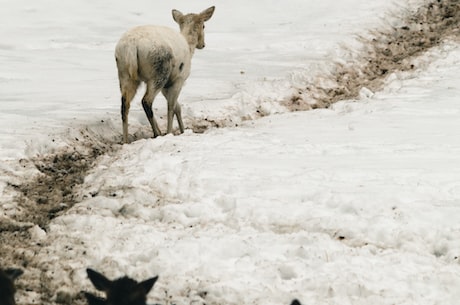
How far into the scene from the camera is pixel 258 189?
8.13m

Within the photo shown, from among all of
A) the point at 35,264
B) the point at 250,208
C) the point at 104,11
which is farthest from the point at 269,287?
the point at 104,11

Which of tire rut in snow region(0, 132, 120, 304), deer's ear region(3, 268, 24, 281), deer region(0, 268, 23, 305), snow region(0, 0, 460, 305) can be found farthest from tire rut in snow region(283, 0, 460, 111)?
deer region(0, 268, 23, 305)

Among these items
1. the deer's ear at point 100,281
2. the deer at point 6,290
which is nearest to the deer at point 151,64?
the deer at point 6,290

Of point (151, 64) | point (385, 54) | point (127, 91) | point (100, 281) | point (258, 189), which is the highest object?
point (151, 64)

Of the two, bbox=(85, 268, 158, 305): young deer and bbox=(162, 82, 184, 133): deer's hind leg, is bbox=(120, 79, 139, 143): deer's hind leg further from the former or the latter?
bbox=(85, 268, 158, 305): young deer

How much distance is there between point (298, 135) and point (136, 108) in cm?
309

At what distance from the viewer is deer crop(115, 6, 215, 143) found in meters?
10.2

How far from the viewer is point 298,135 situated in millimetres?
10953

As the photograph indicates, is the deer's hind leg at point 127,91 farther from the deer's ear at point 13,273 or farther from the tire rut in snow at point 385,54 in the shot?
the deer's ear at point 13,273

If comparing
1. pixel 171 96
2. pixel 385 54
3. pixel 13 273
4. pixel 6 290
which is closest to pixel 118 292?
pixel 6 290

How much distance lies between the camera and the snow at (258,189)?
636 centimetres

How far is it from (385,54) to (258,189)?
1011cm

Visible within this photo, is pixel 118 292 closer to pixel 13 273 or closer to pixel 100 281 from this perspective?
pixel 100 281

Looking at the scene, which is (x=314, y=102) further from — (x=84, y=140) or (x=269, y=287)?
(x=269, y=287)
